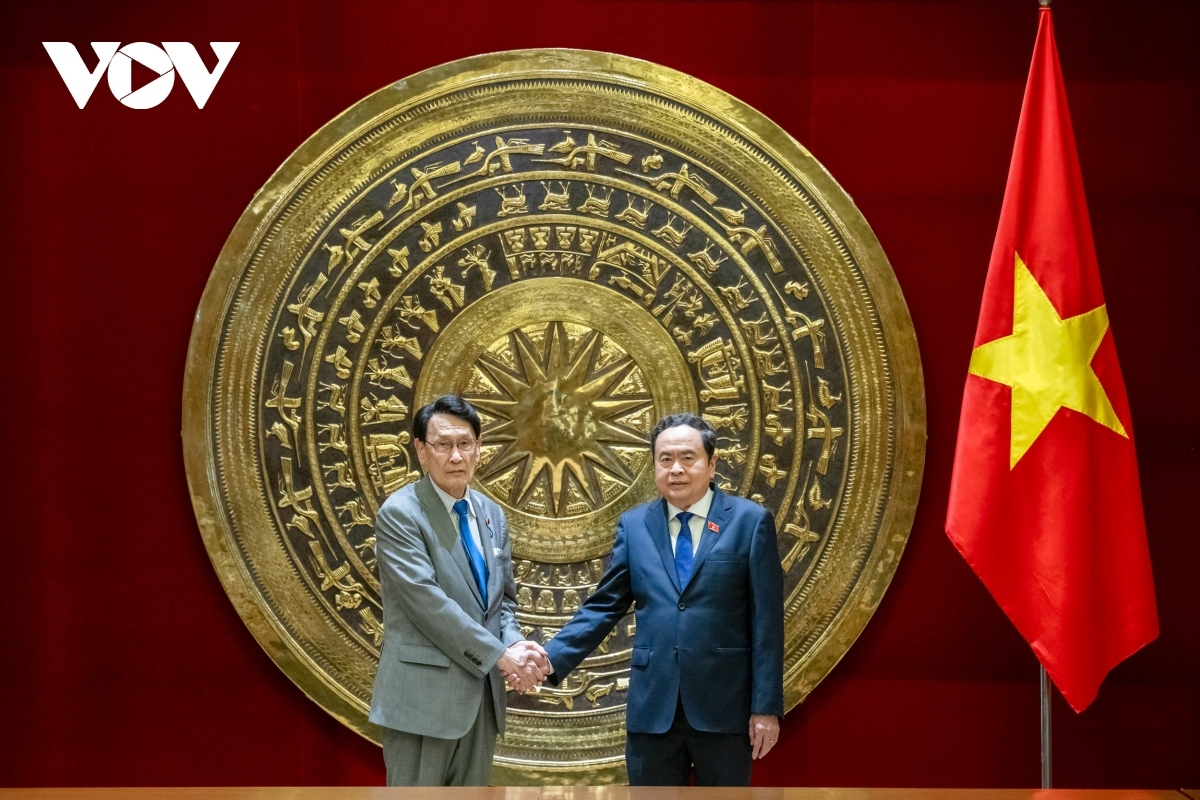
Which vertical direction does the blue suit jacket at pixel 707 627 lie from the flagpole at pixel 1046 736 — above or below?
above

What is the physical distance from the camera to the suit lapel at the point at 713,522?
3.36 metres

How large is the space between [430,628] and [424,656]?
74 mm

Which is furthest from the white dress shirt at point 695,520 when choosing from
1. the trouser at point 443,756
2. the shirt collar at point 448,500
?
the trouser at point 443,756

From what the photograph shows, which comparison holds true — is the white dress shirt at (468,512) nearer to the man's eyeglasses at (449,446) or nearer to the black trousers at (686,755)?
the man's eyeglasses at (449,446)

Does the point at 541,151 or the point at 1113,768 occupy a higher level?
the point at 541,151

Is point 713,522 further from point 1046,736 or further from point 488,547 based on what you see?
point 1046,736

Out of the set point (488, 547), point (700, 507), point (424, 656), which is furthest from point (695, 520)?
point (424, 656)

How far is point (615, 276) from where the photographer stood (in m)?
3.95

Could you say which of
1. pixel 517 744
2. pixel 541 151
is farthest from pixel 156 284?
pixel 517 744

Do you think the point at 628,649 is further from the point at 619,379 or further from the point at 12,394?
the point at 12,394

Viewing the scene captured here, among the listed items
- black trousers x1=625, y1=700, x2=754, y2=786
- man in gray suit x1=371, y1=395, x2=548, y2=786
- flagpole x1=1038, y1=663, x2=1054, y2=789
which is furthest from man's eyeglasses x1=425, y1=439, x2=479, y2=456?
flagpole x1=1038, y1=663, x2=1054, y2=789

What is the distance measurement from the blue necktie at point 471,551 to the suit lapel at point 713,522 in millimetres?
537

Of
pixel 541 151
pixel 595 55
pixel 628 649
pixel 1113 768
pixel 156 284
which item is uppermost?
pixel 595 55

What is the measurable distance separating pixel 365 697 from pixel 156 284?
1.39m
